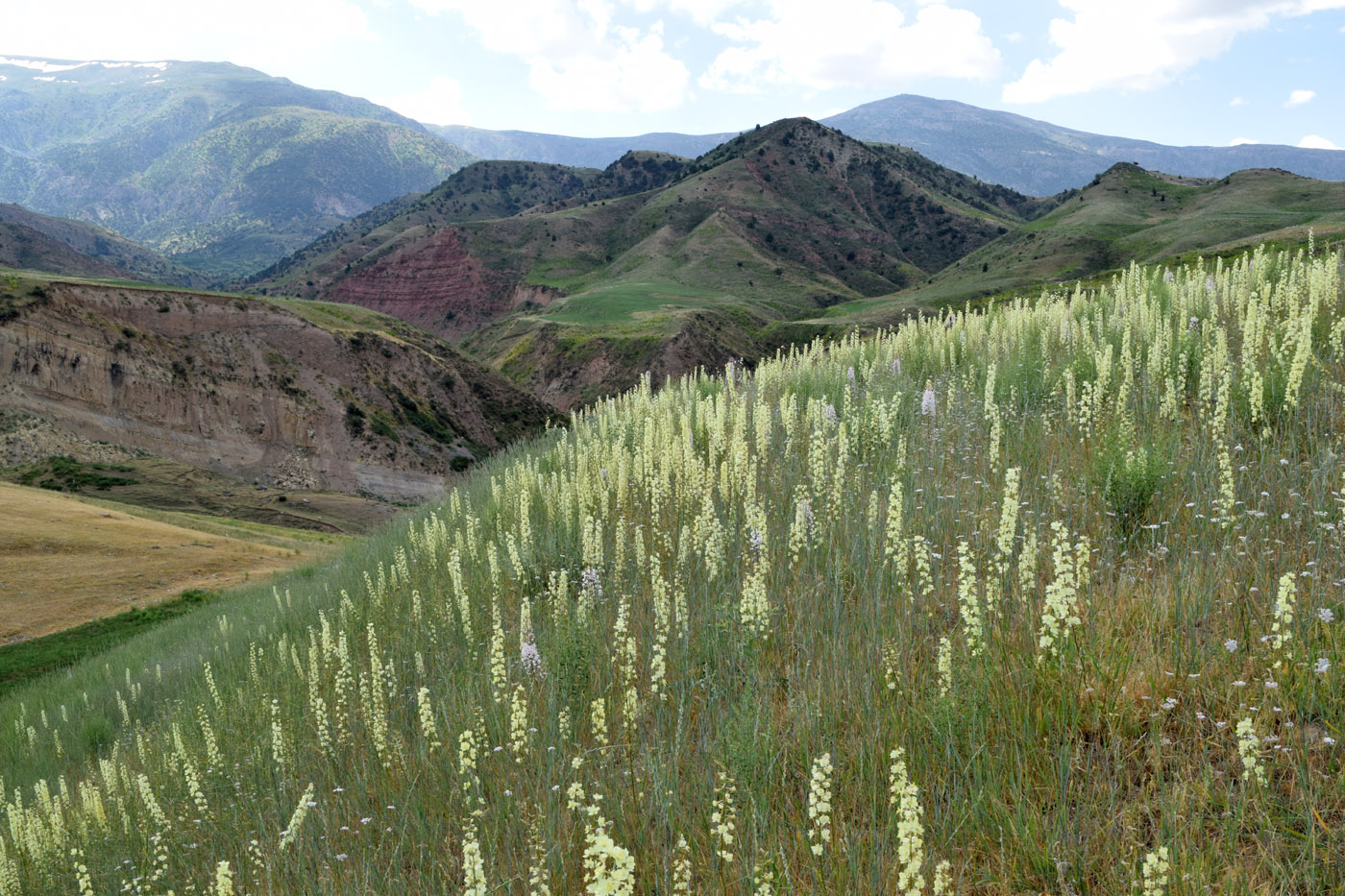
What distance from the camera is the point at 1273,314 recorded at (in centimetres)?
648

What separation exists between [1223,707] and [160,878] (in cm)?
600

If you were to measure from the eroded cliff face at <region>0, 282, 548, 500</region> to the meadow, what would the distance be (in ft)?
142

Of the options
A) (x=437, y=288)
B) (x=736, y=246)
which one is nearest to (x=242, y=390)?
(x=437, y=288)

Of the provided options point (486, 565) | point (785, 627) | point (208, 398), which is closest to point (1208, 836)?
point (785, 627)

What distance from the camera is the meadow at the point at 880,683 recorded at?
8.06ft

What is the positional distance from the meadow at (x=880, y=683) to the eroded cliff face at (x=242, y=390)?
142 feet

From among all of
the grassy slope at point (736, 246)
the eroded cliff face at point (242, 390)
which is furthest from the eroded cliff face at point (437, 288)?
the eroded cliff face at point (242, 390)

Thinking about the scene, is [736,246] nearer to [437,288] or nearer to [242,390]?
[437,288]

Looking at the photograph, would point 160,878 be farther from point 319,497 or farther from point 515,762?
point 319,497

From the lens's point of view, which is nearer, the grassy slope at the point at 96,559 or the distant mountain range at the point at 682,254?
the grassy slope at the point at 96,559

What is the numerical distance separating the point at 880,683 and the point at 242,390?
175 feet

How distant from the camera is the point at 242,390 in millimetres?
47938

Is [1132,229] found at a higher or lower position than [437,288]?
higher

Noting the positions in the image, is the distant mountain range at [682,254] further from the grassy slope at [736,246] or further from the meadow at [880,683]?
the meadow at [880,683]
